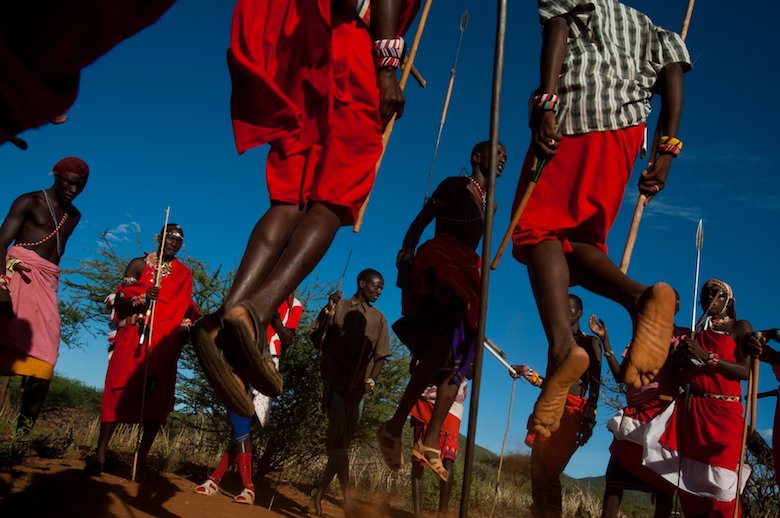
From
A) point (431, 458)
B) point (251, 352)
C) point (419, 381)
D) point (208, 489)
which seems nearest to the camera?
point (251, 352)

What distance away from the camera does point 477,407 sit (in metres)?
1.99

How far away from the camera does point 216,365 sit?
238 cm

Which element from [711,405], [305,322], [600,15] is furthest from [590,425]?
[600,15]

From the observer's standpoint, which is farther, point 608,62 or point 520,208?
point 608,62

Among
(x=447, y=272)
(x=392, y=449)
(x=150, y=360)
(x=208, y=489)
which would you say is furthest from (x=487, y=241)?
(x=150, y=360)

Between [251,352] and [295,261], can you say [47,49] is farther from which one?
[295,261]

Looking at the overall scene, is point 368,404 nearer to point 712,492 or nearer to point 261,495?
point 261,495

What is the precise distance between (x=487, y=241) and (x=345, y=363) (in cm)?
519

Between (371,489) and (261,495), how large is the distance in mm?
2791

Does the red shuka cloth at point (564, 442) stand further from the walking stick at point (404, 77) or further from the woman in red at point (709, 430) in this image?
the walking stick at point (404, 77)

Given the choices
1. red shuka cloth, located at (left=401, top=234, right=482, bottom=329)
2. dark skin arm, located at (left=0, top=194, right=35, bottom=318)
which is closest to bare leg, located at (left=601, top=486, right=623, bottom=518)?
red shuka cloth, located at (left=401, top=234, right=482, bottom=329)

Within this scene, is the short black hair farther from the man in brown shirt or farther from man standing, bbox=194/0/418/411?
man standing, bbox=194/0/418/411

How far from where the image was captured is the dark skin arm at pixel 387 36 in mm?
2949

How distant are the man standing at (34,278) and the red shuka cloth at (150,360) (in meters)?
0.66
